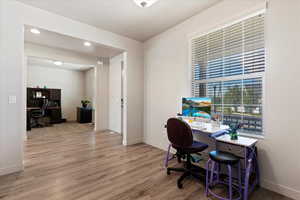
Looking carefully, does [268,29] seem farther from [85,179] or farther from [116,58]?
[116,58]

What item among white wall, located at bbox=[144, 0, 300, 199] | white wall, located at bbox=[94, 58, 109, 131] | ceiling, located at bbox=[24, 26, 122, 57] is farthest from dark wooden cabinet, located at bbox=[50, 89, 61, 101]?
white wall, located at bbox=[144, 0, 300, 199]

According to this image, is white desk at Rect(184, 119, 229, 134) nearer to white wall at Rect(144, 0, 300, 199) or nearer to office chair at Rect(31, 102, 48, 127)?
white wall at Rect(144, 0, 300, 199)

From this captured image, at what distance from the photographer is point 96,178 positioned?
2.12 m

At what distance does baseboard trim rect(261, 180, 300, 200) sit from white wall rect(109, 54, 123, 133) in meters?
3.92

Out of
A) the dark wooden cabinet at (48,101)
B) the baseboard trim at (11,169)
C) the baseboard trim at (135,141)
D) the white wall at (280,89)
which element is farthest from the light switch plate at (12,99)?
the dark wooden cabinet at (48,101)

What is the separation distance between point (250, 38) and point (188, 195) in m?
2.34

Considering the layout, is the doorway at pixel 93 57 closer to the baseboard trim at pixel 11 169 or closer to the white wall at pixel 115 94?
the white wall at pixel 115 94

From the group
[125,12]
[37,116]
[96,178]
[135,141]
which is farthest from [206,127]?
[37,116]

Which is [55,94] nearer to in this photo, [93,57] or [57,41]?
[93,57]

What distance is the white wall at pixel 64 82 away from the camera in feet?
20.8

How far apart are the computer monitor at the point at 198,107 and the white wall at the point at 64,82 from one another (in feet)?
22.1

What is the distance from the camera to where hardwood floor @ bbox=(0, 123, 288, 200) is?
5.79ft

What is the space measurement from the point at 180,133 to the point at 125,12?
7.67 ft

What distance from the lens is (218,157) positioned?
1.72 metres
